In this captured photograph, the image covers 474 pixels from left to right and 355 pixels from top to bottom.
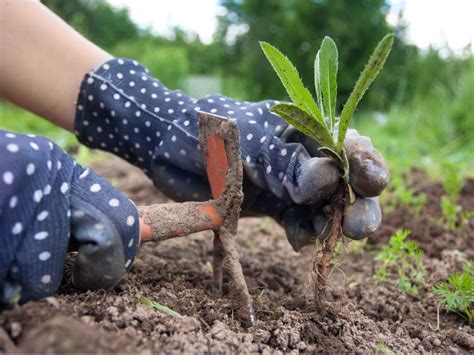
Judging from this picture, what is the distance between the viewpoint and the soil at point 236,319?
836 millimetres

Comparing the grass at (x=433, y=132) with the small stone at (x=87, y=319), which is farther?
the grass at (x=433, y=132)

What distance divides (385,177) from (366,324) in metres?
0.36

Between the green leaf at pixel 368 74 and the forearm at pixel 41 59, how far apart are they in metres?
0.85

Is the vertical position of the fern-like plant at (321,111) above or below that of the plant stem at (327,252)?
above

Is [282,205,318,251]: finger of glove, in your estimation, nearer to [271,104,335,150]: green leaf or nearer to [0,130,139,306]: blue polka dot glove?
[271,104,335,150]: green leaf

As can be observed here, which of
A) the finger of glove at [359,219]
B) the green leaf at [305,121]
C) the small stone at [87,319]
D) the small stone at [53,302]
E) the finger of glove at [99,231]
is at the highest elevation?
the green leaf at [305,121]

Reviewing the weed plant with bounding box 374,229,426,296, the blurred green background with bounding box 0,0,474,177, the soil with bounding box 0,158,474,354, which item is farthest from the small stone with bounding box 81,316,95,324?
the blurred green background with bounding box 0,0,474,177

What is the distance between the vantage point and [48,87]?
1.49 meters

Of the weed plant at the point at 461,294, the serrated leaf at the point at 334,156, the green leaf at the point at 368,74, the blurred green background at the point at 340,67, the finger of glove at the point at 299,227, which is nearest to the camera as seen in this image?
the green leaf at the point at 368,74

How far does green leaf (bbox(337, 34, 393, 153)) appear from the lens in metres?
0.94

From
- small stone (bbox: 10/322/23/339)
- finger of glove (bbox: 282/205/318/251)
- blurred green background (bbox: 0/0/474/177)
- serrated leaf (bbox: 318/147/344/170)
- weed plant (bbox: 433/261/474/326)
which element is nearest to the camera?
small stone (bbox: 10/322/23/339)

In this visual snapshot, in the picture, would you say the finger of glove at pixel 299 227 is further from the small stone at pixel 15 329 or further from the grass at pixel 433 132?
the grass at pixel 433 132

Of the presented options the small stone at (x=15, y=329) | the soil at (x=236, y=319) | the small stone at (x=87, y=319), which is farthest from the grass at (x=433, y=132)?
the small stone at (x=15, y=329)

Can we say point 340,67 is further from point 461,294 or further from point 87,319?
point 87,319
